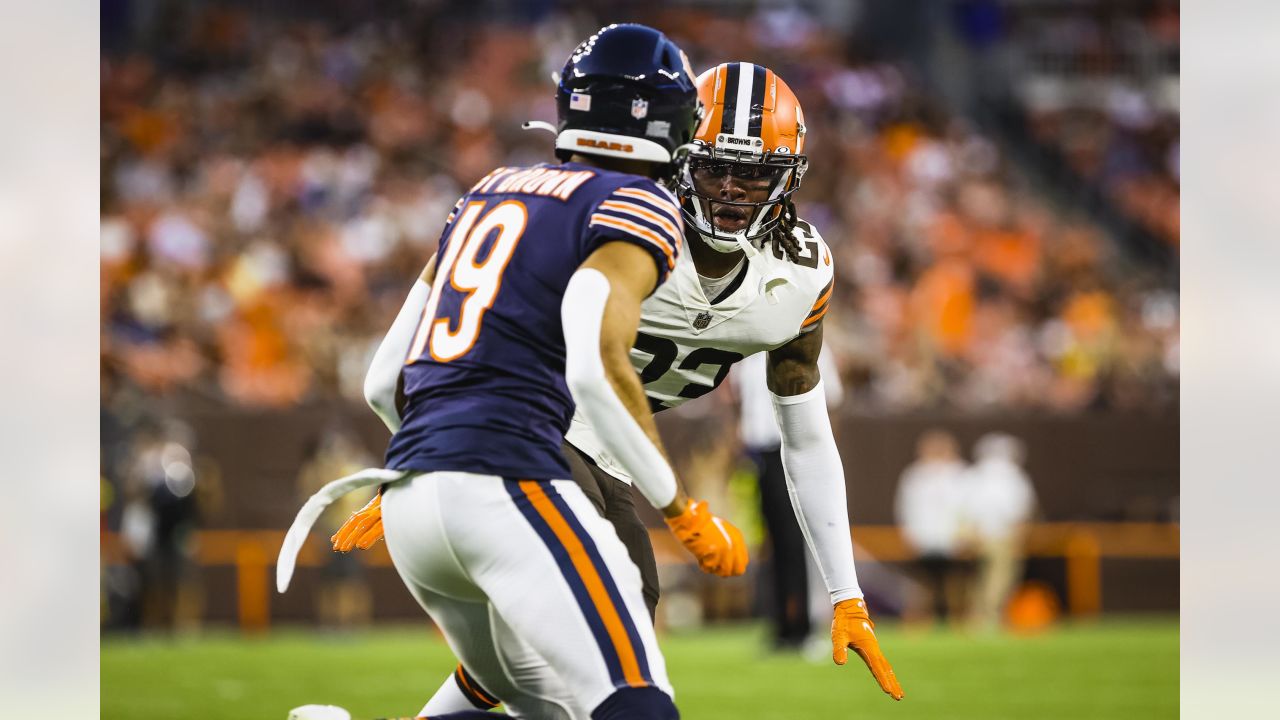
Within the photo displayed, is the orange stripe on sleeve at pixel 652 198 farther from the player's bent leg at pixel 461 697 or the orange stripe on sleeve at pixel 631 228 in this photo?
the player's bent leg at pixel 461 697

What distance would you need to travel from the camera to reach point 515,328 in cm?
308

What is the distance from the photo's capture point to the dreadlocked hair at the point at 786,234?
4.20 m

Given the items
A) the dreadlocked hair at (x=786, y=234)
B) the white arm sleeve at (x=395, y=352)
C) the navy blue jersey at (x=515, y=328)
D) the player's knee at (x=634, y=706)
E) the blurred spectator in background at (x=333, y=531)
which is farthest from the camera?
the blurred spectator in background at (x=333, y=531)

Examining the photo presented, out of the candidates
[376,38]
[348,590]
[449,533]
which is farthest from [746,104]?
[376,38]

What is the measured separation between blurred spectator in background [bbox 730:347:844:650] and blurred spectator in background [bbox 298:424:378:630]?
137 inches

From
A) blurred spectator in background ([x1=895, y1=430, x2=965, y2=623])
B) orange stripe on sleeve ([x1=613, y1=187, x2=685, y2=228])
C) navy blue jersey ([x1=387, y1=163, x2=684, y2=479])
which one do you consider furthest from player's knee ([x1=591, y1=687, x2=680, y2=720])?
blurred spectator in background ([x1=895, y1=430, x2=965, y2=623])

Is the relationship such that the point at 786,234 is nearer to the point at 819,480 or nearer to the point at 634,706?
the point at 819,480

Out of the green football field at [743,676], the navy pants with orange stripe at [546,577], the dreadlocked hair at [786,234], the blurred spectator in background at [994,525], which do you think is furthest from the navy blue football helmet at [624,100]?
the blurred spectator in background at [994,525]

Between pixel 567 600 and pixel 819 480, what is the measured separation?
51.9 inches

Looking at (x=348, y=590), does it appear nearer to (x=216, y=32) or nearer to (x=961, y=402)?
(x=961, y=402)

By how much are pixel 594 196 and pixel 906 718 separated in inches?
174

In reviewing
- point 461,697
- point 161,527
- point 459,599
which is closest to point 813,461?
point 461,697

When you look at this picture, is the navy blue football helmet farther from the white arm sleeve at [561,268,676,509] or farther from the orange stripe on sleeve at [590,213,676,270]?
the white arm sleeve at [561,268,676,509]

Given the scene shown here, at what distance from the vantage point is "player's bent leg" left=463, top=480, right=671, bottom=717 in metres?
2.96
